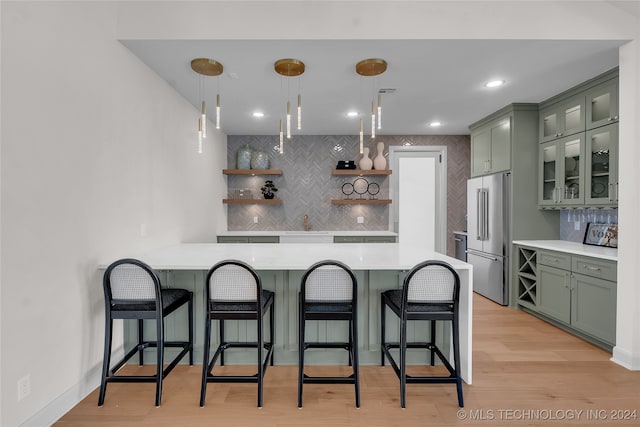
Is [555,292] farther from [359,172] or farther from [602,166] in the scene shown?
[359,172]

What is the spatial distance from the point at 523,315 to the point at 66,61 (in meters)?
4.85

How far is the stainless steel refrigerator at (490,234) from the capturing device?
399 centimetres

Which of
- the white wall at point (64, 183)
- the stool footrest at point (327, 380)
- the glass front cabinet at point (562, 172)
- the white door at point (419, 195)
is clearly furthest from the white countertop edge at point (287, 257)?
the white door at point (419, 195)

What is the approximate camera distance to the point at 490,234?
4180 millimetres

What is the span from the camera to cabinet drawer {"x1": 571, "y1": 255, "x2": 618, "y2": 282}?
268 centimetres

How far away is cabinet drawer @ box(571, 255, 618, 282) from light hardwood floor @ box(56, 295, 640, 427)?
70 cm

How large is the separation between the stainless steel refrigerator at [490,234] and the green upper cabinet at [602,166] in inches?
34.5

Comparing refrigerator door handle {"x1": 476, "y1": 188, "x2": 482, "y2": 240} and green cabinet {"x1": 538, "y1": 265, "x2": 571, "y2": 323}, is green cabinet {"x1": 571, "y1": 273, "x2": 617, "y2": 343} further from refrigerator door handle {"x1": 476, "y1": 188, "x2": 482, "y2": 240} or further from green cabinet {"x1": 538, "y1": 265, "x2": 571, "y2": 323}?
refrigerator door handle {"x1": 476, "y1": 188, "x2": 482, "y2": 240}

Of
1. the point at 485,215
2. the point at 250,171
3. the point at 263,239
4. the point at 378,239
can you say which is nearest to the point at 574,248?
the point at 485,215

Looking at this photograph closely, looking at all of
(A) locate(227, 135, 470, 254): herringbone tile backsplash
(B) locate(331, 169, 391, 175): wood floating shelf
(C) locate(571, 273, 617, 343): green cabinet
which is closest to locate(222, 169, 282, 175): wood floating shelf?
(A) locate(227, 135, 470, 254): herringbone tile backsplash

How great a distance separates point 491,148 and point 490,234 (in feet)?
3.84

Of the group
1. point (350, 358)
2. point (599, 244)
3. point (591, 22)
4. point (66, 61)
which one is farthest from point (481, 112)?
point (66, 61)

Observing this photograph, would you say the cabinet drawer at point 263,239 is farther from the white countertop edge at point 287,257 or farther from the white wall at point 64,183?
the white wall at point 64,183

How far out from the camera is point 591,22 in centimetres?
238
